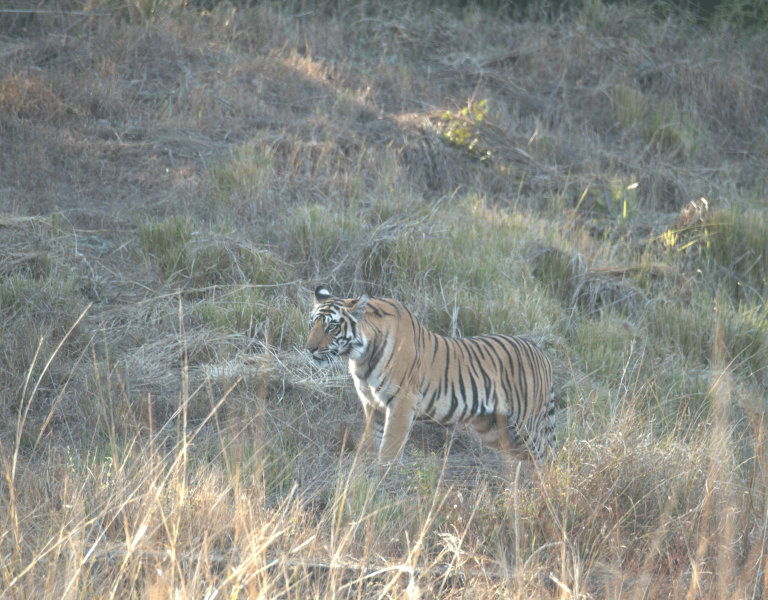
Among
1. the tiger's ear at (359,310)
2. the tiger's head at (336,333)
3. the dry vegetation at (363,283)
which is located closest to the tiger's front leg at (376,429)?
the dry vegetation at (363,283)

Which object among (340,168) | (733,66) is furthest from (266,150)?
(733,66)

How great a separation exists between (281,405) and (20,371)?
1811 mm

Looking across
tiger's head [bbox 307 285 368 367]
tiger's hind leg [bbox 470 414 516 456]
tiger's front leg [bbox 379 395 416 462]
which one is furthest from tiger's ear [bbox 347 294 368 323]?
tiger's hind leg [bbox 470 414 516 456]

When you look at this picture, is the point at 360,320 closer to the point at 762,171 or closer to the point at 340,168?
the point at 340,168

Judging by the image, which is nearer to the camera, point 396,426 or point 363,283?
point 396,426

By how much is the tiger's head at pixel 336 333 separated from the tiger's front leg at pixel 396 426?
1.27ft

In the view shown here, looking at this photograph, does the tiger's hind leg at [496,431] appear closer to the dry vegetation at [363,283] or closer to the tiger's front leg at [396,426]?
the dry vegetation at [363,283]

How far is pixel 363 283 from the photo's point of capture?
649 cm

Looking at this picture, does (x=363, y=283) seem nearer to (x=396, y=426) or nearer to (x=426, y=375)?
(x=426, y=375)

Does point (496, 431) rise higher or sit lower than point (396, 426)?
lower

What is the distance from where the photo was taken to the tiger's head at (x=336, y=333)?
398 cm

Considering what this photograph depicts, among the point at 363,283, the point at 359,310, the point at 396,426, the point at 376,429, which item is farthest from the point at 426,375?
the point at 363,283

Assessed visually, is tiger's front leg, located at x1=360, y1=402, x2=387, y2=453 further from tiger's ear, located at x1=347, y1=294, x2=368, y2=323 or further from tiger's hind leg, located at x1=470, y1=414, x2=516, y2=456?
tiger's ear, located at x1=347, y1=294, x2=368, y2=323

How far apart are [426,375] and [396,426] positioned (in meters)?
0.37
